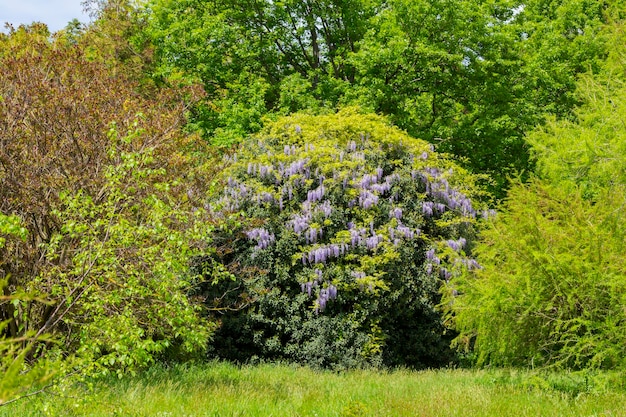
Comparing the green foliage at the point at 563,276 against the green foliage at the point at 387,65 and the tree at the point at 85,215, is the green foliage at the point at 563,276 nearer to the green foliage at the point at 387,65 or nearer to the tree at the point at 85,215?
the tree at the point at 85,215

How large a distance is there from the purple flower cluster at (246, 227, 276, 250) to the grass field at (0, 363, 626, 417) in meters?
2.89

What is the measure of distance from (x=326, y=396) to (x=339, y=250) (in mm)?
4669

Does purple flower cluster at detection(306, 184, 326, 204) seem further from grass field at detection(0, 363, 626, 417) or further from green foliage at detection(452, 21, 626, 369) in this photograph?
green foliage at detection(452, 21, 626, 369)

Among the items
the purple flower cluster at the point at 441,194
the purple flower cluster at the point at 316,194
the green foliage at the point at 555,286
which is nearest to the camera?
the green foliage at the point at 555,286

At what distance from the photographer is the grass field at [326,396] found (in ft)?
23.3

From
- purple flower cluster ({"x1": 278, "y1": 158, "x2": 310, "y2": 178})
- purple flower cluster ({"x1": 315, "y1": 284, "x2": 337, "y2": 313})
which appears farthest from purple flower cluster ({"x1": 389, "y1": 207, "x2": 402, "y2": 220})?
purple flower cluster ({"x1": 315, "y1": 284, "x2": 337, "y2": 313})

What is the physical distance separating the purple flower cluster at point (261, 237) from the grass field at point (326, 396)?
2.89 m

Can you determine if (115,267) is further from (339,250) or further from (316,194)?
(316,194)

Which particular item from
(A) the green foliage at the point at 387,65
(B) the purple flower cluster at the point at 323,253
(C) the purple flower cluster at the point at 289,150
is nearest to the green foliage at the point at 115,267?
(B) the purple flower cluster at the point at 323,253

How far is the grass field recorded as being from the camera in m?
7.10

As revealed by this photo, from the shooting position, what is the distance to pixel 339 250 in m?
13.3

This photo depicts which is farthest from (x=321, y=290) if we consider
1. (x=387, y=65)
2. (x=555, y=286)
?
(x=387, y=65)

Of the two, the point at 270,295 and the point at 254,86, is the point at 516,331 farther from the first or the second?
the point at 254,86

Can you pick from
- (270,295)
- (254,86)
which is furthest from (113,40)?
(270,295)
